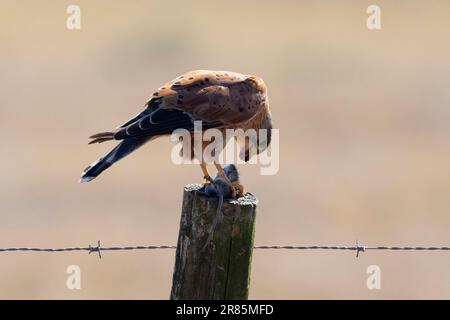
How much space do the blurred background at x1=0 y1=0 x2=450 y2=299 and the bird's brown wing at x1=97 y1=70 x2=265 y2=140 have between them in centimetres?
469

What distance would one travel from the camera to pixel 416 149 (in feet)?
55.0

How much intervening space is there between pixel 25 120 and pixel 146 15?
29.6 feet

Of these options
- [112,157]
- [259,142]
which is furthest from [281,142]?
[112,157]

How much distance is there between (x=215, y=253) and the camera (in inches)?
222

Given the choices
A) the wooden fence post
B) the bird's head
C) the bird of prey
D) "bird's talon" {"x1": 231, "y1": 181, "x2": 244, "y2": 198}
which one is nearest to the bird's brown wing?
the bird of prey

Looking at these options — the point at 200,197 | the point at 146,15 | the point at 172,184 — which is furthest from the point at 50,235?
the point at 146,15

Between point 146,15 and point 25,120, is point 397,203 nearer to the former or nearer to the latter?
point 25,120

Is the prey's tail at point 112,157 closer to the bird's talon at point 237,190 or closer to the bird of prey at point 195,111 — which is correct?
the bird of prey at point 195,111

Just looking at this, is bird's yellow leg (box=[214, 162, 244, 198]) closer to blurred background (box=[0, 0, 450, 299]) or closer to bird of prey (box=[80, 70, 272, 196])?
bird of prey (box=[80, 70, 272, 196])

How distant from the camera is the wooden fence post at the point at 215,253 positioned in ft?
18.5

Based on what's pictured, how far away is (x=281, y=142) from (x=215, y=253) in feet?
34.5

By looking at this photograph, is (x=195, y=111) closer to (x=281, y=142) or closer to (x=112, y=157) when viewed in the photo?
(x=112, y=157)

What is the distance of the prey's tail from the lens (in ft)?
22.4

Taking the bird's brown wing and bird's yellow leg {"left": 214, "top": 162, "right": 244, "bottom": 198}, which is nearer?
bird's yellow leg {"left": 214, "top": 162, "right": 244, "bottom": 198}
